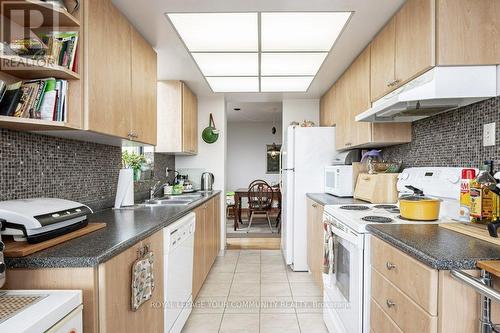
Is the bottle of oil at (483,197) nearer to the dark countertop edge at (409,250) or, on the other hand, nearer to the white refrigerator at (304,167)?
the dark countertop edge at (409,250)

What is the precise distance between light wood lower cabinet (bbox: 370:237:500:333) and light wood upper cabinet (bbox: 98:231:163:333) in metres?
1.12

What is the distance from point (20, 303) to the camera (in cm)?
86

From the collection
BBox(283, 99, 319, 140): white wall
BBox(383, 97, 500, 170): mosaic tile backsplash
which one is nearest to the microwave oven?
BBox(383, 97, 500, 170): mosaic tile backsplash

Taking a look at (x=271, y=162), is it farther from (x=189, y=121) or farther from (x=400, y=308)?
(x=400, y=308)

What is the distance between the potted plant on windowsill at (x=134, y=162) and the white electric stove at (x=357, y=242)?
187cm

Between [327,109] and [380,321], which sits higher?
[327,109]

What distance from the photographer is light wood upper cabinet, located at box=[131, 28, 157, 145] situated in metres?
2.05

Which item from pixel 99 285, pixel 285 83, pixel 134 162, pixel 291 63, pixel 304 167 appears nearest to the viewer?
pixel 99 285

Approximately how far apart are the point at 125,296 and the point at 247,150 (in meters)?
6.24

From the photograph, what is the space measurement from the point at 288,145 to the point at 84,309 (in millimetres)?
2778

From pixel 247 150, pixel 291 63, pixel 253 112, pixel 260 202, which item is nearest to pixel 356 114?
pixel 291 63

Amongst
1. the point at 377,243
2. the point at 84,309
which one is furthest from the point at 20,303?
the point at 377,243

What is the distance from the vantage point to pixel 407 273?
1.13 metres

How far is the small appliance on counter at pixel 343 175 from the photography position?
2.88 metres
